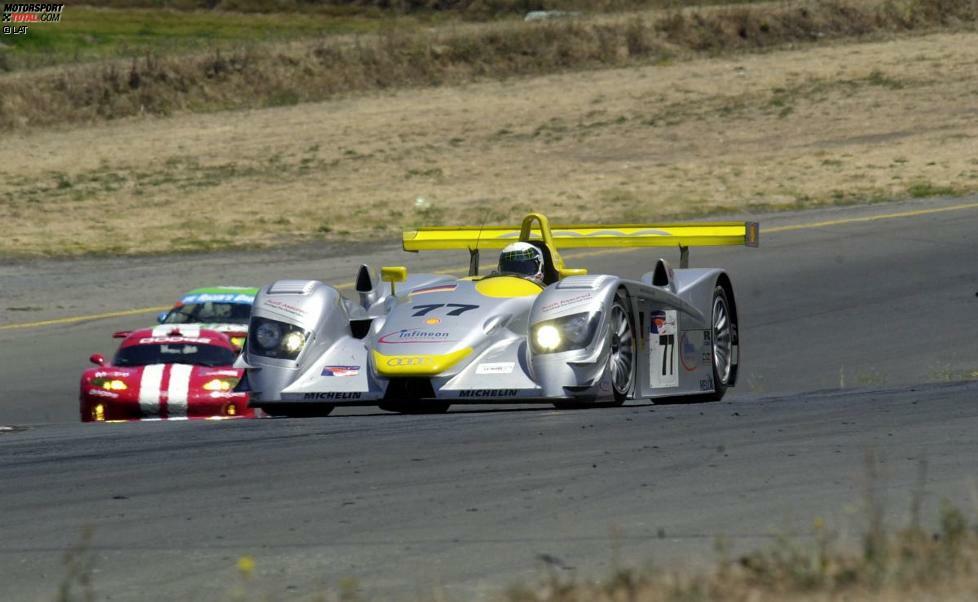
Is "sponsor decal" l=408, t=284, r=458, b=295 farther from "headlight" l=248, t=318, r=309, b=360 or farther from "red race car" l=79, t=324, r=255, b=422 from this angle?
"red race car" l=79, t=324, r=255, b=422

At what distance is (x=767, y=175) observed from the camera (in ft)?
104

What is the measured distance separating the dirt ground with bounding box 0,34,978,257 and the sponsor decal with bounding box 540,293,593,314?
16.5 metres

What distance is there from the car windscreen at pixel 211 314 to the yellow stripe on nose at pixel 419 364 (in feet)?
26.5

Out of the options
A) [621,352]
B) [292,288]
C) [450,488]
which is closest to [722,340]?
[621,352]

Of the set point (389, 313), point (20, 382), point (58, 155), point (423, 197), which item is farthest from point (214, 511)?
point (58, 155)

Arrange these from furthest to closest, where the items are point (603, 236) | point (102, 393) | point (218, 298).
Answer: point (218, 298), point (102, 393), point (603, 236)

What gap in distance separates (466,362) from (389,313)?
1.08 metres

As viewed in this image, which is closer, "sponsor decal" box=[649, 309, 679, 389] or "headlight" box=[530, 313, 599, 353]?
"headlight" box=[530, 313, 599, 353]

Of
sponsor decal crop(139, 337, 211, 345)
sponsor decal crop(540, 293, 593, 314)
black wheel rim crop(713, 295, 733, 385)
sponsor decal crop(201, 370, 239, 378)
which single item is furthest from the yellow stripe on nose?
sponsor decal crop(139, 337, 211, 345)

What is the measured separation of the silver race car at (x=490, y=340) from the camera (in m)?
11.0

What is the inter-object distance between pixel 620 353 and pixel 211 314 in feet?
28.0

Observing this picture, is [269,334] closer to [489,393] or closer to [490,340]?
[490,340]

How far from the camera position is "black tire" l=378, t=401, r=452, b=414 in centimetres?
1116

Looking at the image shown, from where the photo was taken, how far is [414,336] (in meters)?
11.2
